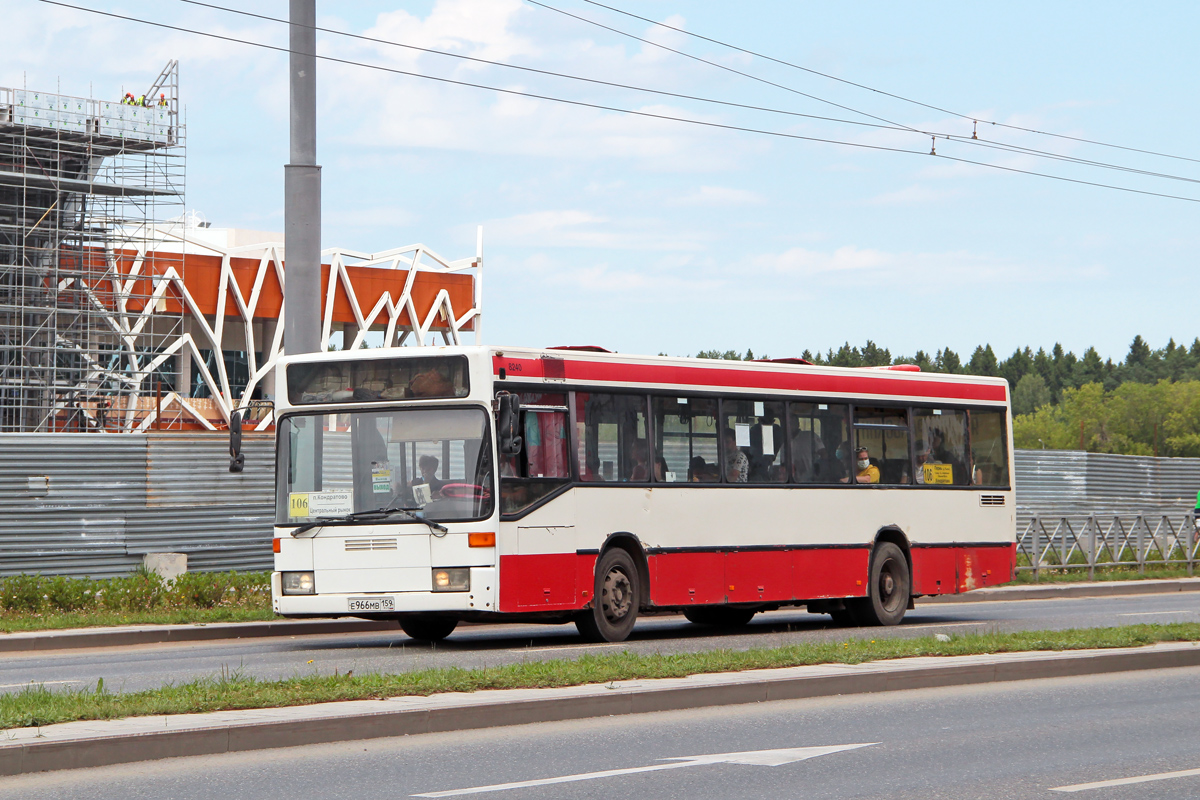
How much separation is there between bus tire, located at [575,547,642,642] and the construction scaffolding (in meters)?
39.0

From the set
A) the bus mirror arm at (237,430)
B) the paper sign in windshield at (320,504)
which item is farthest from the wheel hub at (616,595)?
the bus mirror arm at (237,430)

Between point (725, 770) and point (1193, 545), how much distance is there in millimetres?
28629

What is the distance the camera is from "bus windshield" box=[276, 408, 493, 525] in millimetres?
15023

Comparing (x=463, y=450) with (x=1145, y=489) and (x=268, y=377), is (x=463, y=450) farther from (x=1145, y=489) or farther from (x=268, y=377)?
(x=268, y=377)

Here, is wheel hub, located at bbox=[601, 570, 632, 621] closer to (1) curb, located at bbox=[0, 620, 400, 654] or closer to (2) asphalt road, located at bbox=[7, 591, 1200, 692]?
(2) asphalt road, located at bbox=[7, 591, 1200, 692]

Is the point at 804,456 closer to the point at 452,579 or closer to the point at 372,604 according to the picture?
the point at 452,579

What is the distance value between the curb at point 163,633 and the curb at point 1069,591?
1126cm

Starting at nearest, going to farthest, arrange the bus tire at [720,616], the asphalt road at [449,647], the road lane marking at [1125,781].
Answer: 1. the road lane marking at [1125,781]
2. the asphalt road at [449,647]
3. the bus tire at [720,616]

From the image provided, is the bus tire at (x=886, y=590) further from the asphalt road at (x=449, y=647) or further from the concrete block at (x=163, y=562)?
the concrete block at (x=163, y=562)

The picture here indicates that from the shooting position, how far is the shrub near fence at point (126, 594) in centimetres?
1972

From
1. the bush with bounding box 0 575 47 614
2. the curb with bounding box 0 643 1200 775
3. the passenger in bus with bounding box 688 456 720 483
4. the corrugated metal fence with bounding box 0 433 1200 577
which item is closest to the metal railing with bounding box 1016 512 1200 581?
the passenger in bus with bounding box 688 456 720 483

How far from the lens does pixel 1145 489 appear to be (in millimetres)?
41406

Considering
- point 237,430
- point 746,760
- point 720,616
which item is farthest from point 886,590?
point 746,760

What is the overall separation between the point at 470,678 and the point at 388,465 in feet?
15.3
